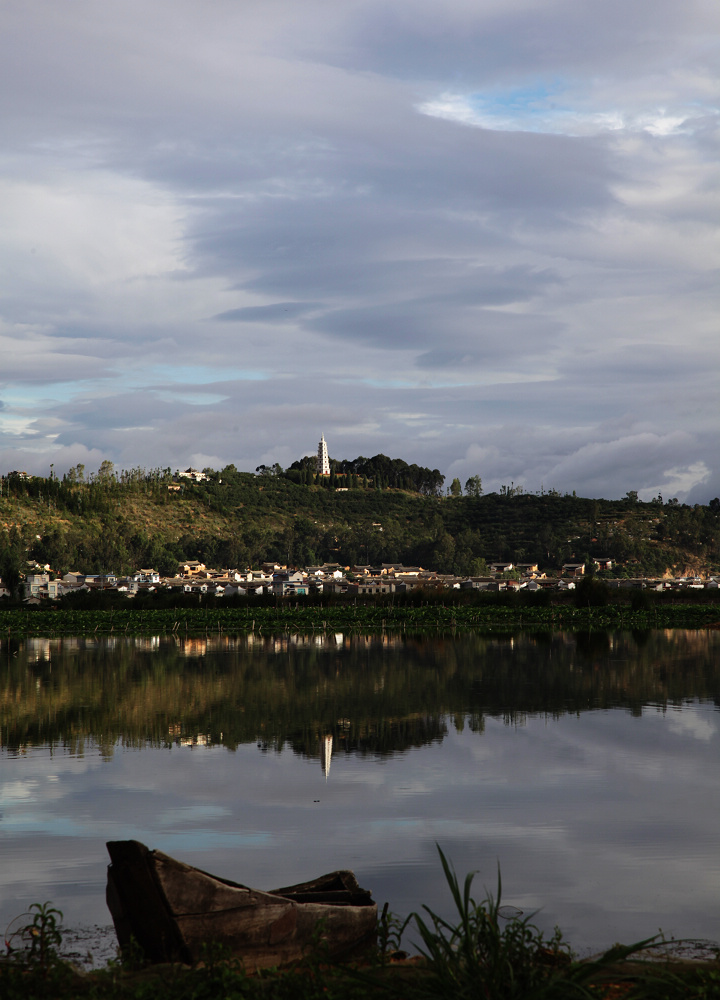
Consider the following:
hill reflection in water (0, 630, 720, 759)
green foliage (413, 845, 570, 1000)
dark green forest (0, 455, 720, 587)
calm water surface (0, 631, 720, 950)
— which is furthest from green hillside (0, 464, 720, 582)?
green foliage (413, 845, 570, 1000)

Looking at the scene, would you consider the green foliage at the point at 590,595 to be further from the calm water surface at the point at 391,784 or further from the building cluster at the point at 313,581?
the calm water surface at the point at 391,784

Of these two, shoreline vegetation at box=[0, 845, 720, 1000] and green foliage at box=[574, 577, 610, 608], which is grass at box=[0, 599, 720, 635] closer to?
green foliage at box=[574, 577, 610, 608]

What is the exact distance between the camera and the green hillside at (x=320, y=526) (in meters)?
133

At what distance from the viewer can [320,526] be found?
164 m

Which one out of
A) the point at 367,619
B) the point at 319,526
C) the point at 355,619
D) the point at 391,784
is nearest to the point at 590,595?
the point at 367,619

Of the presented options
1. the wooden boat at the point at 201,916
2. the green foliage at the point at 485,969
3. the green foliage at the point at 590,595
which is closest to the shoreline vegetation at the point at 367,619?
the green foliage at the point at 590,595

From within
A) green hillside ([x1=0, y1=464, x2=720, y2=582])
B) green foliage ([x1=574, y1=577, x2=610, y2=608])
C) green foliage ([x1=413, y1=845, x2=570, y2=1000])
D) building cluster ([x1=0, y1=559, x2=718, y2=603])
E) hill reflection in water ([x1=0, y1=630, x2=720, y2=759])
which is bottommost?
building cluster ([x1=0, y1=559, x2=718, y2=603])

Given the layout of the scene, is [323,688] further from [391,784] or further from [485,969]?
[485,969]

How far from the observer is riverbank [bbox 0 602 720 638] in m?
53.5

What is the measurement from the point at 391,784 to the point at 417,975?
8266 millimetres

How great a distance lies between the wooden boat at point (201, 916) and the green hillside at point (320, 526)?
4694 inches

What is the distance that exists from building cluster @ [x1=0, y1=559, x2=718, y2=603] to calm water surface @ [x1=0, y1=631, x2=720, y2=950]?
2111 inches

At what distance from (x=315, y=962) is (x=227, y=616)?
5306 centimetres

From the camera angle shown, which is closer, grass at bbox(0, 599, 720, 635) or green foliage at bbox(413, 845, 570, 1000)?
green foliage at bbox(413, 845, 570, 1000)
